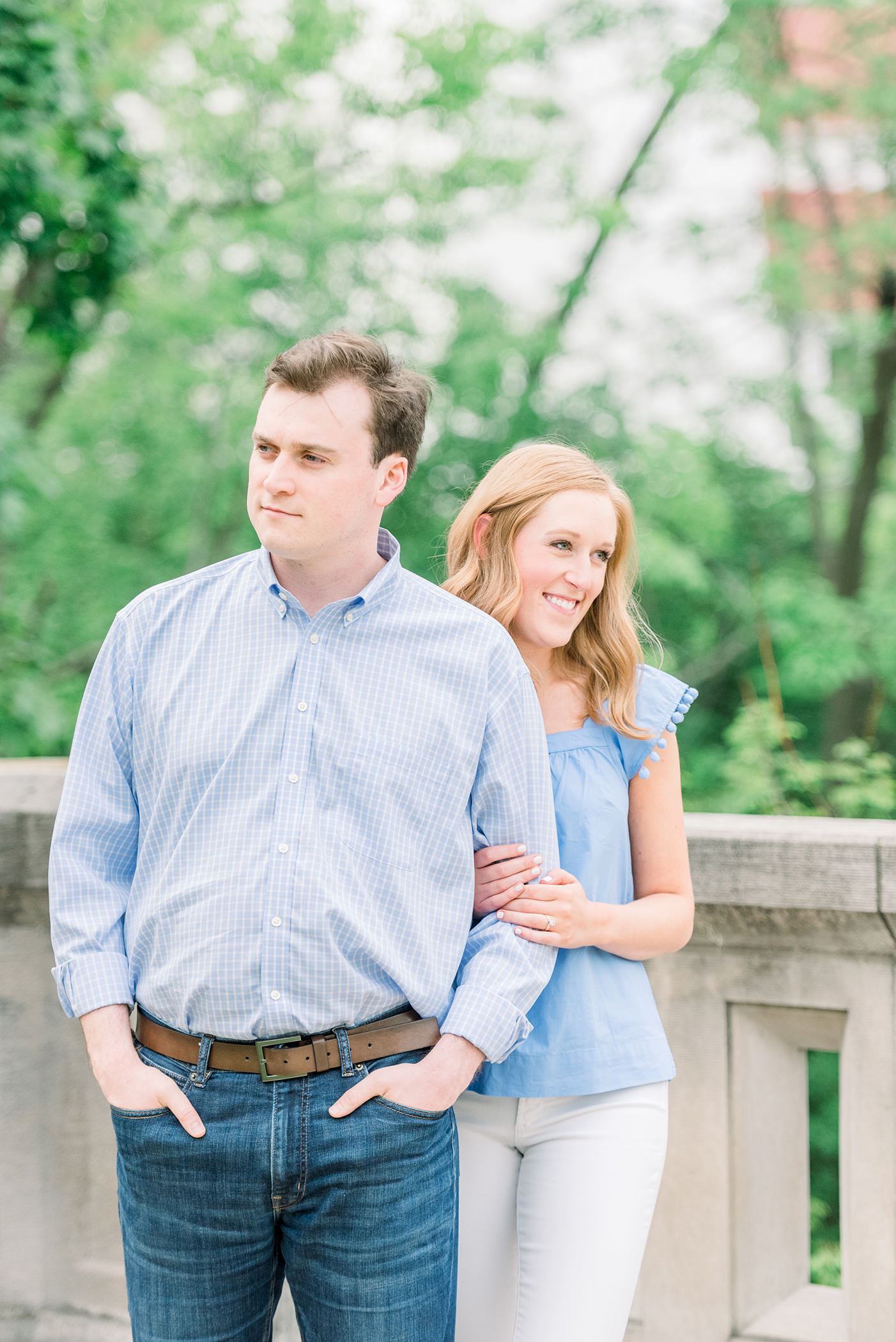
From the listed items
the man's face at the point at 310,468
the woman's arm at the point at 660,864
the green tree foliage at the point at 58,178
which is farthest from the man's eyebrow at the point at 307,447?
the green tree foliage at the point at 58,178

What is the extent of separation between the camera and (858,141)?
398 inches

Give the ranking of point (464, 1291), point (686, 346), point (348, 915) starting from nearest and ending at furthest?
point (348, 915) < point (464, 1291) < point (686, 346)

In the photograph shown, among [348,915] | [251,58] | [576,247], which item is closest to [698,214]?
[576,247]

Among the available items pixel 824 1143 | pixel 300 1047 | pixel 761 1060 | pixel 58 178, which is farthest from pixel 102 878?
pixel 824 1143

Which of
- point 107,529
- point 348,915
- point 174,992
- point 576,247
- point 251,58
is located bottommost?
point 174,992

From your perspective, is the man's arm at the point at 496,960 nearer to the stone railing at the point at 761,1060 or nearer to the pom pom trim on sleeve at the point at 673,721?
the pom pom trim on sleeve at the point at 673,721

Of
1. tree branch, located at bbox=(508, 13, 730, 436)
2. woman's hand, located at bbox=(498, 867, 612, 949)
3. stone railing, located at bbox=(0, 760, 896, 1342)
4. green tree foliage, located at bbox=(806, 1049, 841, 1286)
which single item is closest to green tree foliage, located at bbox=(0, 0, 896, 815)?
tree branch, located at bbox=(508, 13, 730, 436)

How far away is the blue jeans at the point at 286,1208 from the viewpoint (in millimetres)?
1756

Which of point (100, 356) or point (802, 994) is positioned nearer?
point (802, 994)

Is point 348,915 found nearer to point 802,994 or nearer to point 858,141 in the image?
point 802,994

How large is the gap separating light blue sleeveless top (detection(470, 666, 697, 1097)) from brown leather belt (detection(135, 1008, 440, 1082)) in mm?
248

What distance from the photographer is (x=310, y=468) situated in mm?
1812

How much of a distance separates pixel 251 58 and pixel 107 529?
459 centimetres

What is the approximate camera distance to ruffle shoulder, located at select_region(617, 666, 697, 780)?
6.97 ft
